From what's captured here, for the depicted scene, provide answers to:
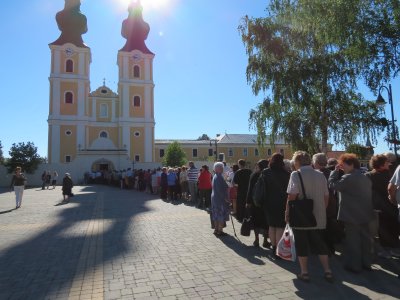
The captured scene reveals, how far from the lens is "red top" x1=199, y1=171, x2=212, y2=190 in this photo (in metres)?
12.7

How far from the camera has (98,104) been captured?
5453 cm

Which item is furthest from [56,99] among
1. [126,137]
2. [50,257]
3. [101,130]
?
[50,257]

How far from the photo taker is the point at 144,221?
11047 mm

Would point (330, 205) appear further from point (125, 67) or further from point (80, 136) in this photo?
point (125, 67)

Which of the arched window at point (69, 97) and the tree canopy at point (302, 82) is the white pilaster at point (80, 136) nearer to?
the arched window at point (69, 97)

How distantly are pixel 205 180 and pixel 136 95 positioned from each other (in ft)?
144

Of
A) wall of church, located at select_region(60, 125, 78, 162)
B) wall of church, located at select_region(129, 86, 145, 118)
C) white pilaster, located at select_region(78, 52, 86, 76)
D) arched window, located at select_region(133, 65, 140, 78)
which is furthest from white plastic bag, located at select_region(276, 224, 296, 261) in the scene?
arched window, located at select_region(133, 65, 140, 78)

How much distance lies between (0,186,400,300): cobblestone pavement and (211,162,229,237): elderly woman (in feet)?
1.20

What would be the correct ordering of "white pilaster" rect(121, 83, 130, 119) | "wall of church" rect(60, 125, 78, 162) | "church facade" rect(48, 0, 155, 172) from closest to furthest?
"church facade" rect(48, 0, 155, 172) → "wall of church" rect(60, 125, 78, 162) → "white pilaster" rect(121, 83, 130, 119)

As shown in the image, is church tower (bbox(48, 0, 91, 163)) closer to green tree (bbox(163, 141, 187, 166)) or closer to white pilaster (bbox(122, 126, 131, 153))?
white pilaster (bbox(122, 126, 131, 153))

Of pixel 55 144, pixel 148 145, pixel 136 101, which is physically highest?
pixel 136 101

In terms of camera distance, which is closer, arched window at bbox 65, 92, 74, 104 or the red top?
the red top

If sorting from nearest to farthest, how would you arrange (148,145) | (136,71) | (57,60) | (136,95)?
(57,60)
(148,145)
(136,95)
(136,71)

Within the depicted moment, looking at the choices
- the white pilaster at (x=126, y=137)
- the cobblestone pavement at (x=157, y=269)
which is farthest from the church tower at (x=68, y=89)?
the cobblestone pavement at (x=157, y=269)
